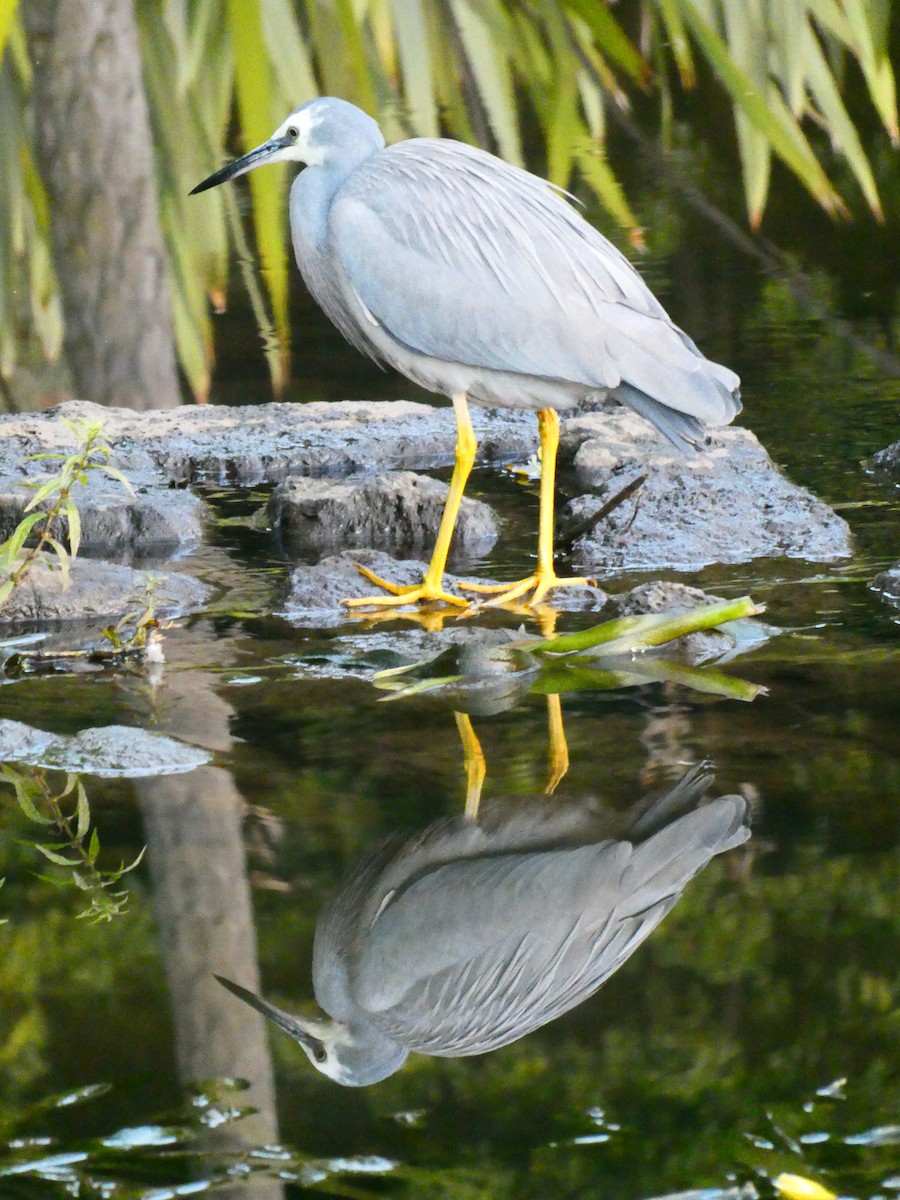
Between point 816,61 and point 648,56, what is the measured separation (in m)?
3.81

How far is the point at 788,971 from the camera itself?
2.45 m

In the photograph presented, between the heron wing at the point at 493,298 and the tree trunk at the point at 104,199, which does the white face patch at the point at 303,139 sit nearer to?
the heron wing at the point at 493,298

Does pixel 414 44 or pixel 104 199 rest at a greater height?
pixel 414 44

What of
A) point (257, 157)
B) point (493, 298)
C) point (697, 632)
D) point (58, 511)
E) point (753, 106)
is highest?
point (753, 106)

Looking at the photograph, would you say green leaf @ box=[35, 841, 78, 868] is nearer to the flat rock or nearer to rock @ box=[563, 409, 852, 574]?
rock @ box=[563, 409, 852, 574]

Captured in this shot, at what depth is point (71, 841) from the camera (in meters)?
2.82

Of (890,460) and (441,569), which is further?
(890,460)

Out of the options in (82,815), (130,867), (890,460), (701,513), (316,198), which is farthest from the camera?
(890,460)

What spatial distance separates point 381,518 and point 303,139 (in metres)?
0.94

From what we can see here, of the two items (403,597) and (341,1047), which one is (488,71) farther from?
(341,1047)

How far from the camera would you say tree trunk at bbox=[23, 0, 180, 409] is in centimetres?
564

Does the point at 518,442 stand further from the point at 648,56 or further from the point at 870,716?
the point at 648,56

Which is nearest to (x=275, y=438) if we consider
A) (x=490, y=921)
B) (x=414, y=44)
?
(x=414, y=44)

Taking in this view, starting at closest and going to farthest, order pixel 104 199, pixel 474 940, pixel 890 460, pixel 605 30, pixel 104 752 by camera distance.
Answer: pixel 474 940
pixel 104 752
pixel 890 460
pixel 104 199
pixel 605 30
